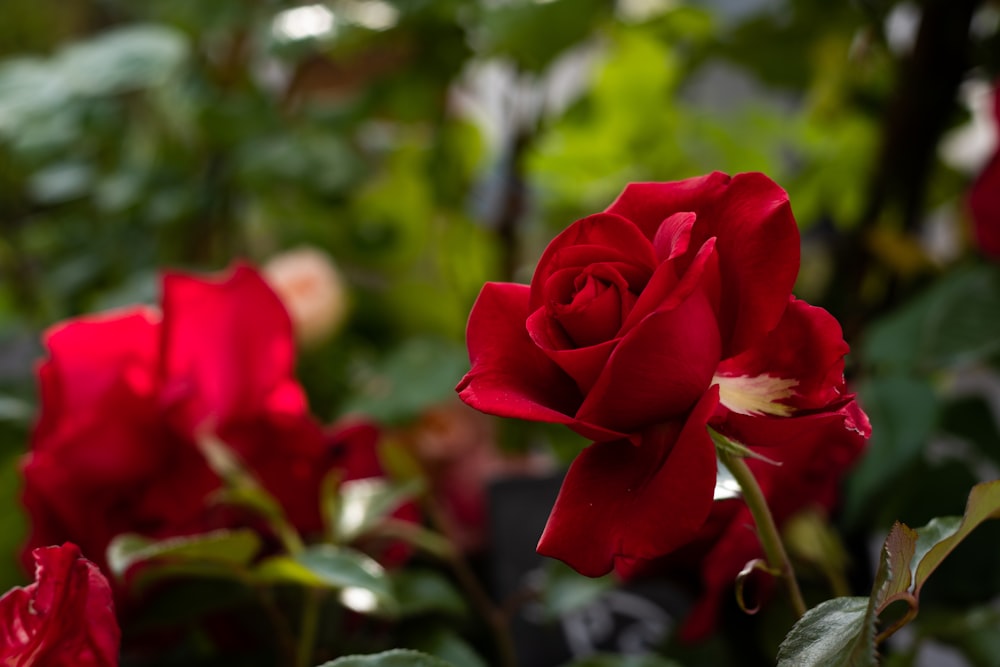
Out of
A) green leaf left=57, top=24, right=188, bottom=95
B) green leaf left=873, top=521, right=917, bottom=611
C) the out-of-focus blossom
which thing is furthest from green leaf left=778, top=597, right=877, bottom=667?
green leaf left=57, top=24, right=188, bottom=95

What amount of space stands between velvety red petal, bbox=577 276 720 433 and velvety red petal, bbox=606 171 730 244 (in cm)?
2

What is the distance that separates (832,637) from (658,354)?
0.06 meters

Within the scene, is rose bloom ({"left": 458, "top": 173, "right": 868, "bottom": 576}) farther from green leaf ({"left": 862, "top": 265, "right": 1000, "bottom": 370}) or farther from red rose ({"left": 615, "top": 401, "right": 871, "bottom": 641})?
green leaf ({"left": 862, "top": 265, "right": 1000, "bottom": 370})

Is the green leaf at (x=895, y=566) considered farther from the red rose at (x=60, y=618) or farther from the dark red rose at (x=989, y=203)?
the dark red rose at (x=989, y=203)

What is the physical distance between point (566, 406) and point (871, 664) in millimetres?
68

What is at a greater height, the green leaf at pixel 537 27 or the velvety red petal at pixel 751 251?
the velvety red petal at pixel 751 251

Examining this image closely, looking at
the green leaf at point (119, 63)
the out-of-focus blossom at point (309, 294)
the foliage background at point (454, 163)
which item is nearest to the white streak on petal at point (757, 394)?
the foliage background at point (454, 163)

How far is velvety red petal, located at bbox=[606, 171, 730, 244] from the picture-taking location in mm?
179

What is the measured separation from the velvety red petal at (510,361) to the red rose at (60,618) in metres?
0.08

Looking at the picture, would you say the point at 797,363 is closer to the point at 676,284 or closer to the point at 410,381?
the point at 676,284

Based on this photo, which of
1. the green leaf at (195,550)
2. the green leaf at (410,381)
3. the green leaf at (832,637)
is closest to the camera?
the green leaf at (832,637)

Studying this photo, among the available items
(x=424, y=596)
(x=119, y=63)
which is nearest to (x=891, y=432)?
(x=424, y=596)

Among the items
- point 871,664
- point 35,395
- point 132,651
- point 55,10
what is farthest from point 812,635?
point 55,10

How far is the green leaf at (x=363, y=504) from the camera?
32 cm
